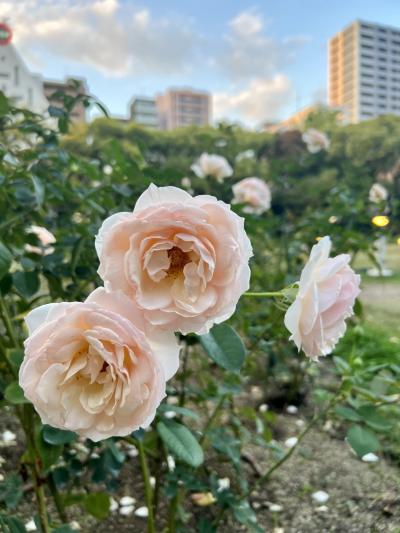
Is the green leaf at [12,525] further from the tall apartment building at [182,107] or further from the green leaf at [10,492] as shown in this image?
the tall apartment building at [182,107]

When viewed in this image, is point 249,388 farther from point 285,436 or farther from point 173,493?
point 173,493

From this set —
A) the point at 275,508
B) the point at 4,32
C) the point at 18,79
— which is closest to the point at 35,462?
the point at 275,508

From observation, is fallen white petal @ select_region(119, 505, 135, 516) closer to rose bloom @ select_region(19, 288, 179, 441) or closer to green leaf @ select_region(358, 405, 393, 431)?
green leaf @ select_region(358, 405, 393, 431)

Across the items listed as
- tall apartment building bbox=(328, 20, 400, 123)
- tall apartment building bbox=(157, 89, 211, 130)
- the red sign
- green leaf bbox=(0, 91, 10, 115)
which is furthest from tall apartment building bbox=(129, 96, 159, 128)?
Result: green leaf bbox=(0, 91, 10, 115)

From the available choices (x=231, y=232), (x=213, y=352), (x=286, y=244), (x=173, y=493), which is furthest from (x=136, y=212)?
(x=286, y=244)

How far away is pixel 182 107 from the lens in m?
28.4

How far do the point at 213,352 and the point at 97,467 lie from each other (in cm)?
44

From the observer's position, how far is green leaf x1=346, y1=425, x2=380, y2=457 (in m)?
0.50

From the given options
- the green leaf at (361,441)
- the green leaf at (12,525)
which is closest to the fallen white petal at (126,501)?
the green leaf at (12,525)

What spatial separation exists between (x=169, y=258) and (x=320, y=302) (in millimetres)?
98

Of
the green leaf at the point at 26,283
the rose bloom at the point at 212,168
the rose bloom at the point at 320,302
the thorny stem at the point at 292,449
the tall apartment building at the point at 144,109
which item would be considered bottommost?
the thorny stem at the point at 292,449

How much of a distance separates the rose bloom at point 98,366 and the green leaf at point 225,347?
0.46 feet

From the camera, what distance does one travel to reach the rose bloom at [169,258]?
0.29m

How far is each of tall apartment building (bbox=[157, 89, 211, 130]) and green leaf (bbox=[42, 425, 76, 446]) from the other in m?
25.6
